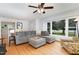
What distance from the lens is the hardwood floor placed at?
163 centimetres

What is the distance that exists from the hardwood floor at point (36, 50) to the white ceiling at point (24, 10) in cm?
61

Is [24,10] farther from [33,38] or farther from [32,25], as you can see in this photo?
[33,38]

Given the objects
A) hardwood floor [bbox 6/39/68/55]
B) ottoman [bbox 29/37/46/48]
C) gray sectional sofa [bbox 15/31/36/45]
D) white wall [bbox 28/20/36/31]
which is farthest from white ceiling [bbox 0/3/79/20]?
hardwood floor [bbox 6/39/68/55]

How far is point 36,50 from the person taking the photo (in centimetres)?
167

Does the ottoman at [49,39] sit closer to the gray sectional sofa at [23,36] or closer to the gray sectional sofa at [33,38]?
the gray sectional sofa at [33,38]

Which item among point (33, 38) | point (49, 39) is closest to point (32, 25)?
point (33, 38)

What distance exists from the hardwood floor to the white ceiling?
606 millimetres

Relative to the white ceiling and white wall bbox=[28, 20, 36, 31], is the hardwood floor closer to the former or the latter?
white wall bbox=[28, 20, 36, 31]

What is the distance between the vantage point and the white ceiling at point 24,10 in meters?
1.57

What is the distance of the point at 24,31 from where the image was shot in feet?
5.85

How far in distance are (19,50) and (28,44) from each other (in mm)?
223

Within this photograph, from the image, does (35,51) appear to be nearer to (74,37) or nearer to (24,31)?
(24,31)

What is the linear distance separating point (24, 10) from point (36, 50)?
0.84 meters

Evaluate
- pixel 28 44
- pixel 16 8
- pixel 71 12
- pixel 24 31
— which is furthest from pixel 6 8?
pixel 71 12
